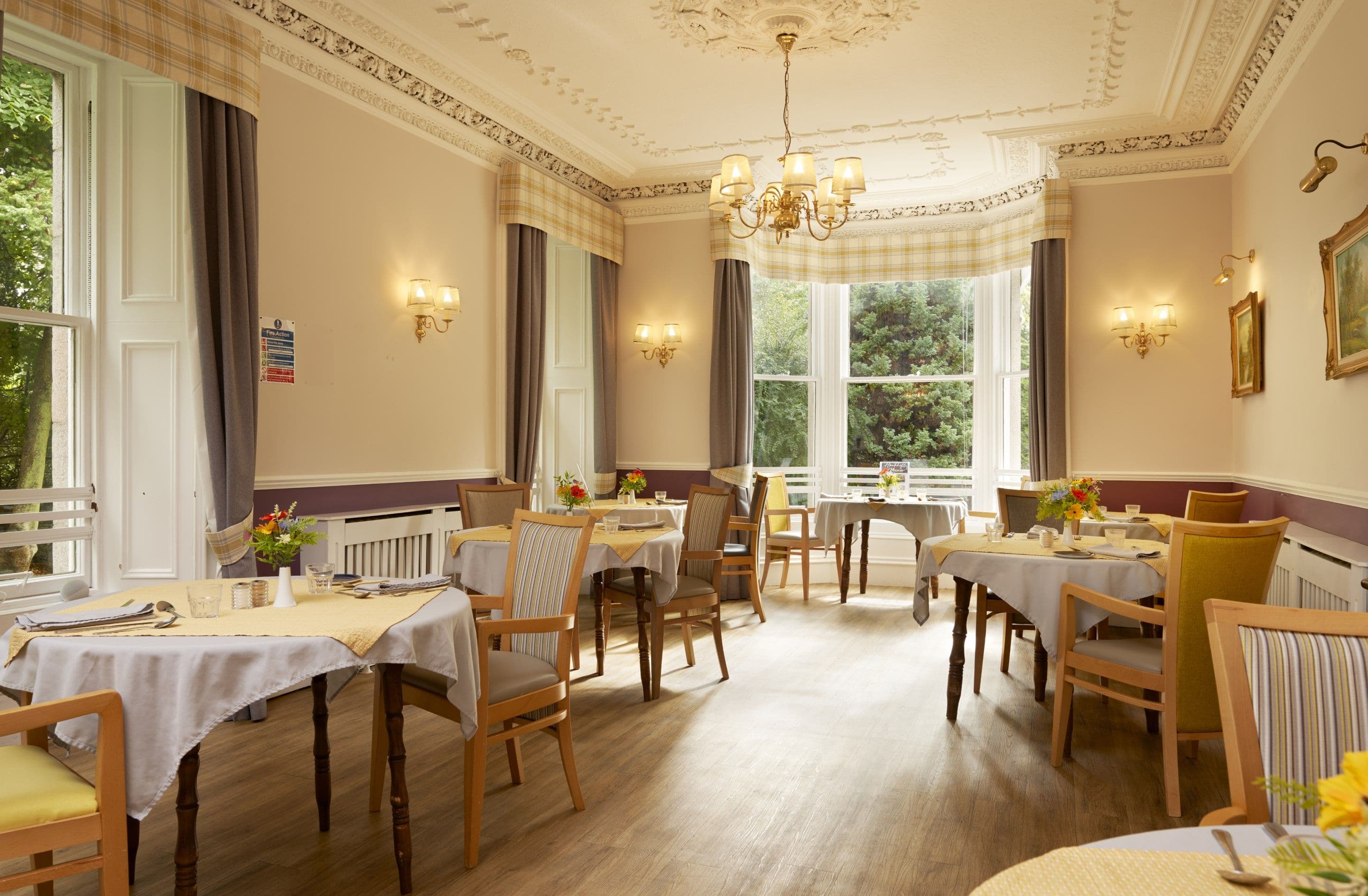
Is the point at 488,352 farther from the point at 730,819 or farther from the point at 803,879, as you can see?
the point at 803,879

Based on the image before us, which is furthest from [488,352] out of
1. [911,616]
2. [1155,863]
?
[1155,863]

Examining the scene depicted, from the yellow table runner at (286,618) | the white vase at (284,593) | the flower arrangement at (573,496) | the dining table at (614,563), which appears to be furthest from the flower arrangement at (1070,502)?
the white vase at (284,593)

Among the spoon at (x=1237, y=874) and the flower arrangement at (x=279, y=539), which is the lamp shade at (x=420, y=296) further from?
the spoon at (x=1237, y=874)

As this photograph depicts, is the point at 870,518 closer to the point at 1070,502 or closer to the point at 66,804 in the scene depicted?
the point at 1070,502

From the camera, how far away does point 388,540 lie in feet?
17.3

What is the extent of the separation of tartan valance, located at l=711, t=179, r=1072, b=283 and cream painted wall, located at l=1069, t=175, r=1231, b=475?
2.66 ft

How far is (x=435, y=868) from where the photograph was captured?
2779 mm

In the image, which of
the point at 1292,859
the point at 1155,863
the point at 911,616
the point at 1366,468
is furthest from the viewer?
the point at 911,616

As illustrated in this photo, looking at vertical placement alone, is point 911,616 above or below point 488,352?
below

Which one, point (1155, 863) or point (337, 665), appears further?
point (337, 665)

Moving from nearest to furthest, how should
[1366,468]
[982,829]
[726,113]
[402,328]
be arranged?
[982,829], [1366,468], [402,328], [726,113]

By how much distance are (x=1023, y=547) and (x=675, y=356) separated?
4.31m

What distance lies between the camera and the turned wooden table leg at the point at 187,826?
2256 mm

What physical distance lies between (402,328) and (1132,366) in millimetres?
5193
